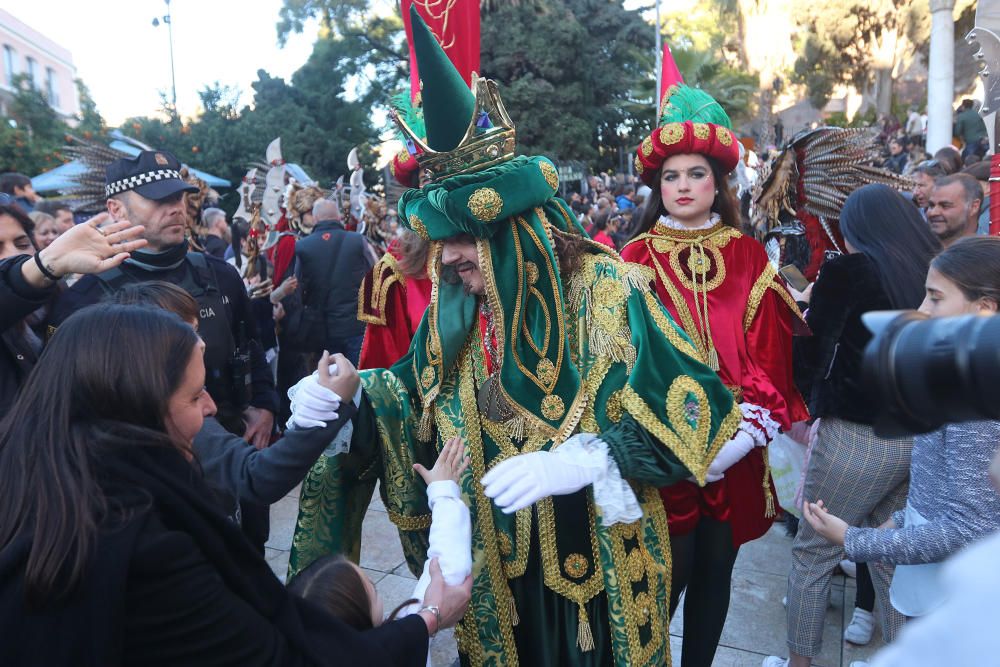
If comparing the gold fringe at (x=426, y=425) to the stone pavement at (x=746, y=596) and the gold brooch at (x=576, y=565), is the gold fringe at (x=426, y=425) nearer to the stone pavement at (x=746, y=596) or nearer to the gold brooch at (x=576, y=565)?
the gold brooch at (x=576, y=565)

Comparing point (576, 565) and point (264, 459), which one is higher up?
point (264, 459)

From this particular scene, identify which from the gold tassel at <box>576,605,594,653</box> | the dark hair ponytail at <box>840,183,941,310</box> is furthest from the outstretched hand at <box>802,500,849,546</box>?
the dark hair ponytail at <box>840,183,941,310</box>

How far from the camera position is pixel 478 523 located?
2.15 m

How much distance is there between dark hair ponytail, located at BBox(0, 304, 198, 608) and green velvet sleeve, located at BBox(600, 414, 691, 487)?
1.07 meters

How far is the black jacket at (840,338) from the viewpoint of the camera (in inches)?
109

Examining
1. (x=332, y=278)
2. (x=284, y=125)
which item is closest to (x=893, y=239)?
(x=332, y=278)

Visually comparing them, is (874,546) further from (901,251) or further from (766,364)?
(901,251)

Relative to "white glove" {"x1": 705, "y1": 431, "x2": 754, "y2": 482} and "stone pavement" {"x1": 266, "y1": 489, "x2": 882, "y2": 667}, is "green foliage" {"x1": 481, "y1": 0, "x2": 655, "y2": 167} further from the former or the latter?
"white glove" {"x1": 705, "y1": 431, "x2": 754, "y2": 482}

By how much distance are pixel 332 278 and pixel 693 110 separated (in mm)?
3807

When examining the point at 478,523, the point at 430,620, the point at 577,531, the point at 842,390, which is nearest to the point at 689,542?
the point at 577,531

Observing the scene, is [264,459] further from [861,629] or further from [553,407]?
[861,629]

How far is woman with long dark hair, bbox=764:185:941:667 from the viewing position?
2719 millimetres

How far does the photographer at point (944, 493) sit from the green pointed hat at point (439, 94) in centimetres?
136

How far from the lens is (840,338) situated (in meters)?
2.85
